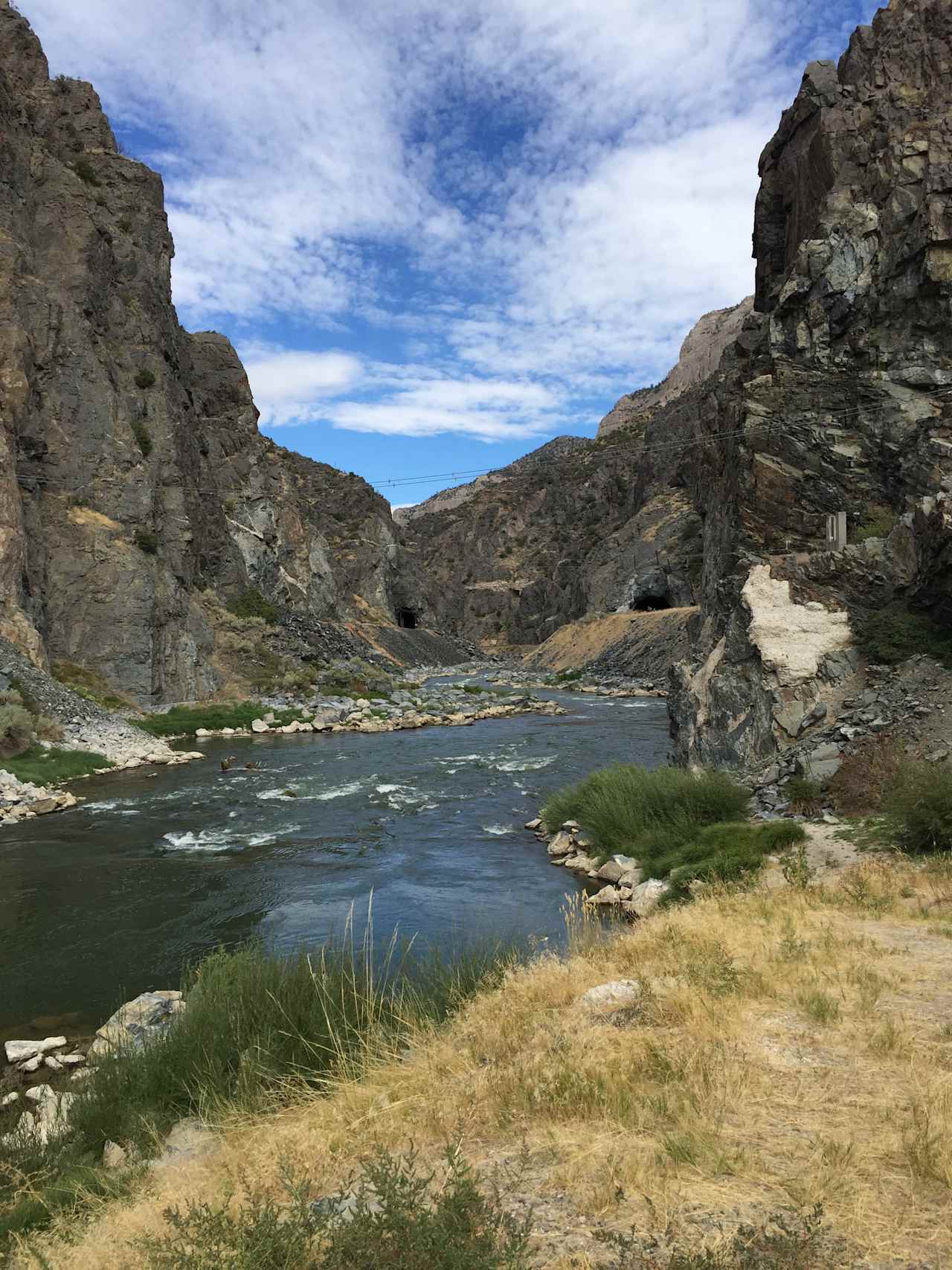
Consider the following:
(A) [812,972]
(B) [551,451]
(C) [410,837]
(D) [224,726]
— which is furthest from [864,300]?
(B) [551,451]

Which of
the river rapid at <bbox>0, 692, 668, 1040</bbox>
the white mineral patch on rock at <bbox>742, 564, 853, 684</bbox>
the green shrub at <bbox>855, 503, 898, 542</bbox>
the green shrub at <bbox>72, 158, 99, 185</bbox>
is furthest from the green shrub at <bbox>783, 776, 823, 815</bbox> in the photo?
the green shrub at <bbox>72, 158, 99, 185</bbox>

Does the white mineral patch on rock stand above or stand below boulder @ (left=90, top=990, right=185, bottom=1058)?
above

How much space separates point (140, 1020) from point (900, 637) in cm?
1504

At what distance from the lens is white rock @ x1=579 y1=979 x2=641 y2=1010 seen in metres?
5.84

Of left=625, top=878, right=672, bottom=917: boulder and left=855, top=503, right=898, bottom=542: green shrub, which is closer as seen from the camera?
left=625, top=878, right=672, bottom=917: boulder

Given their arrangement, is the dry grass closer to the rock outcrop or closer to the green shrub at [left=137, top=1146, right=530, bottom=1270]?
the green shrub at [left=137, top=1146, right=530, bottom=1270]

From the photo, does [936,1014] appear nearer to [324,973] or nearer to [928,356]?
[324,973]

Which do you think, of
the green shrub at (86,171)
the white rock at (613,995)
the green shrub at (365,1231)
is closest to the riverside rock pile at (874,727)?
the white rock at (613,995)

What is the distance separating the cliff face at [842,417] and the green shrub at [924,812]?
5543 millimetres

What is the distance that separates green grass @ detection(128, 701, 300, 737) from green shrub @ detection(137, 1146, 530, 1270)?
28.0 metres

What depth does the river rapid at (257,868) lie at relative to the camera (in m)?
9.83

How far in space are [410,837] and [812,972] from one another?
10.6 meters

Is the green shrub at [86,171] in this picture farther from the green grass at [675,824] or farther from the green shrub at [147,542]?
the green grass at [675,824]

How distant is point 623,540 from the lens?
83.3 metres
